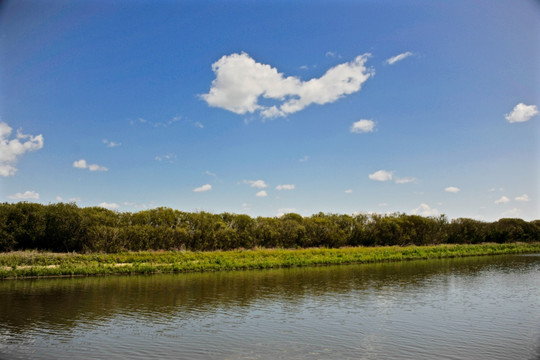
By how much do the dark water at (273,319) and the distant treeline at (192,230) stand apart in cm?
1687

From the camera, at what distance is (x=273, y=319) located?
19.0 meters

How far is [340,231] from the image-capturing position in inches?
2685

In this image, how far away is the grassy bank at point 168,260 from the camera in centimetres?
3712

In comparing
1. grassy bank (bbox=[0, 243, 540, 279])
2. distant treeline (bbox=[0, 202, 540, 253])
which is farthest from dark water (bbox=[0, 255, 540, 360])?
distant treeline (bbox=[0, 202, 540, 253])

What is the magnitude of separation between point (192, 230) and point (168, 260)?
11.5 metres

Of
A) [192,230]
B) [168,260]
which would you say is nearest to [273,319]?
[168,260]

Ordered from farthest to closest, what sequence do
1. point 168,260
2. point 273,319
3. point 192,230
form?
point 192,230 → point 168,260 → point 273,319

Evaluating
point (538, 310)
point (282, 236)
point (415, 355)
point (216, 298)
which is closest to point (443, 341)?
point (415, 355)

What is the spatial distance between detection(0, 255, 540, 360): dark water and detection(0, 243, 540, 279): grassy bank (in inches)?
238

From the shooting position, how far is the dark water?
46.5 feet

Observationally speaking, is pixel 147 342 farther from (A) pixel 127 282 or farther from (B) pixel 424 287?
(B) pixel 424 287

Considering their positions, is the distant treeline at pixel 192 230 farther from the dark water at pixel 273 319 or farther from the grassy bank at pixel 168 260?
the dark water at pixel 273 319

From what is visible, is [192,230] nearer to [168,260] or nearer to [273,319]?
[168,260]

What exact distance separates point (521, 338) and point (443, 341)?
3.21 metres
